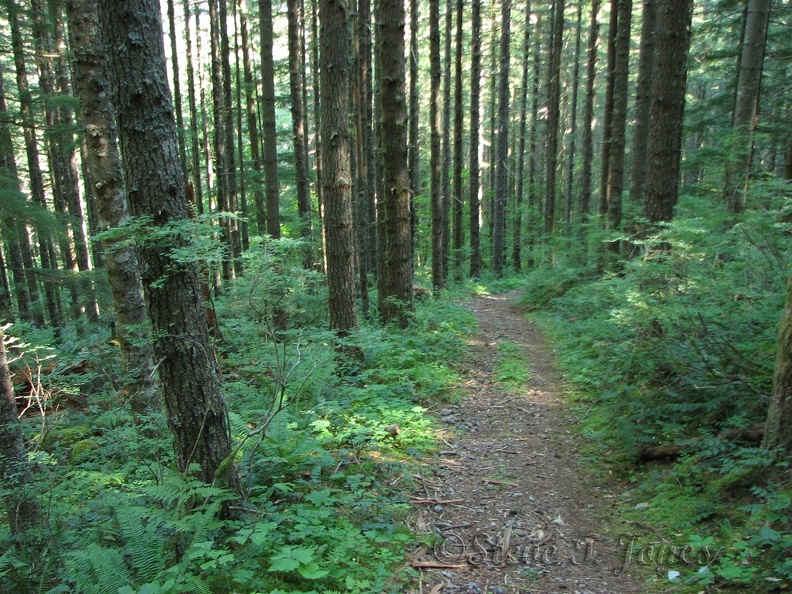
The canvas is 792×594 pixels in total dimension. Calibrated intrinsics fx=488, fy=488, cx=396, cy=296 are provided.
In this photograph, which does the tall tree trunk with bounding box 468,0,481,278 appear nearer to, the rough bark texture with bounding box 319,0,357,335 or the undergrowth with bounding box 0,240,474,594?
the rough bark texture with bounding box 319,0,357,335

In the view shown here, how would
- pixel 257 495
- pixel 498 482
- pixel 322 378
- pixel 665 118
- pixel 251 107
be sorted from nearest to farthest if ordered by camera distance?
1. pixel 257 495
2. pixel 498 482
3. pixel 322 378
4. pixel 665 118
5. pixel 251 107

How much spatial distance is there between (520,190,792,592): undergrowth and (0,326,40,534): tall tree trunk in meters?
4.91

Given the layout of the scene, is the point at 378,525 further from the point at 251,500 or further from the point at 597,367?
the point at 597,367

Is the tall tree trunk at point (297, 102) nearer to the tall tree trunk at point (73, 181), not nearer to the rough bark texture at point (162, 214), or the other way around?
the tall tree trunk at point (73, 181)

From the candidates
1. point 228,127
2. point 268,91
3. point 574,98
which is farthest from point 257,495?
point 574,98

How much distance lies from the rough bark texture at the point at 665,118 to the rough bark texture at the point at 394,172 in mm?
4251

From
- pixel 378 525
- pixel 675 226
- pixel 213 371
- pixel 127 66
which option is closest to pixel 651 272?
pixel 675 226

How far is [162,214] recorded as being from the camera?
11.6 feet

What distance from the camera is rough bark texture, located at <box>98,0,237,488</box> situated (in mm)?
3406

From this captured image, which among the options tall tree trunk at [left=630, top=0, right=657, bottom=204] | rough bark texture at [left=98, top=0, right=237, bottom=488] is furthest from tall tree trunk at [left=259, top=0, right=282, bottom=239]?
tall tree trunk at [left=630, top=0, right=657, bottom=204]

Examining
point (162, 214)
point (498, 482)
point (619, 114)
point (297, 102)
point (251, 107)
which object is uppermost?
point (251, 107)

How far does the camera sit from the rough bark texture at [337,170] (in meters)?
7.54

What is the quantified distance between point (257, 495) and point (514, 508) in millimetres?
2393

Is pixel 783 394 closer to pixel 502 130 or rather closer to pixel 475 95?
pixel 475 95
